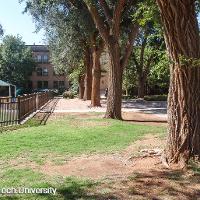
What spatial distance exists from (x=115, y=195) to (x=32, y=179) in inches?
61.7

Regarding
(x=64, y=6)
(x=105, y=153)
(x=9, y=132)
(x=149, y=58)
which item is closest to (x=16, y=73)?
(x=149, y=58)

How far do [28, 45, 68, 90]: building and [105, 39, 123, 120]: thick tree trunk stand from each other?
69.6m

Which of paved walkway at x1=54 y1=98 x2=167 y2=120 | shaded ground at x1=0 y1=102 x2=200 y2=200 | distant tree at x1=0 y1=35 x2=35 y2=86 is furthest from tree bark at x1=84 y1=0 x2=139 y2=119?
distant tree at x1=0 y1=35 x2=35 y2=86

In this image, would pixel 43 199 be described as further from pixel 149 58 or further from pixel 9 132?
pixel 149 58

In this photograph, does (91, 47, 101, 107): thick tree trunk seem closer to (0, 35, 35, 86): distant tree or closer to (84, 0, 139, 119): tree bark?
(84, 0, 139, 119): tree bark

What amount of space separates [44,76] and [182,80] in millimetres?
80867

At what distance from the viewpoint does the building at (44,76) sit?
87188 millimetres

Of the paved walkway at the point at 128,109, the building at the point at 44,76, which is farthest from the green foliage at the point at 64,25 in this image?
the building at the point at 44,76

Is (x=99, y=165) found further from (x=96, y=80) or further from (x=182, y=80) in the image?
(x=96, y=80)

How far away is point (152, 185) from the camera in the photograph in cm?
646

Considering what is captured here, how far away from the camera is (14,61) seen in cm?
7050

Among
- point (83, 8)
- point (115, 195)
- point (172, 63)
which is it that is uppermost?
point (83, 8)

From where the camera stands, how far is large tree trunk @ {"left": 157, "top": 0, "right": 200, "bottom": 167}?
7457 millimetres

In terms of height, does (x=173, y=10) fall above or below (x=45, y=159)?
above
